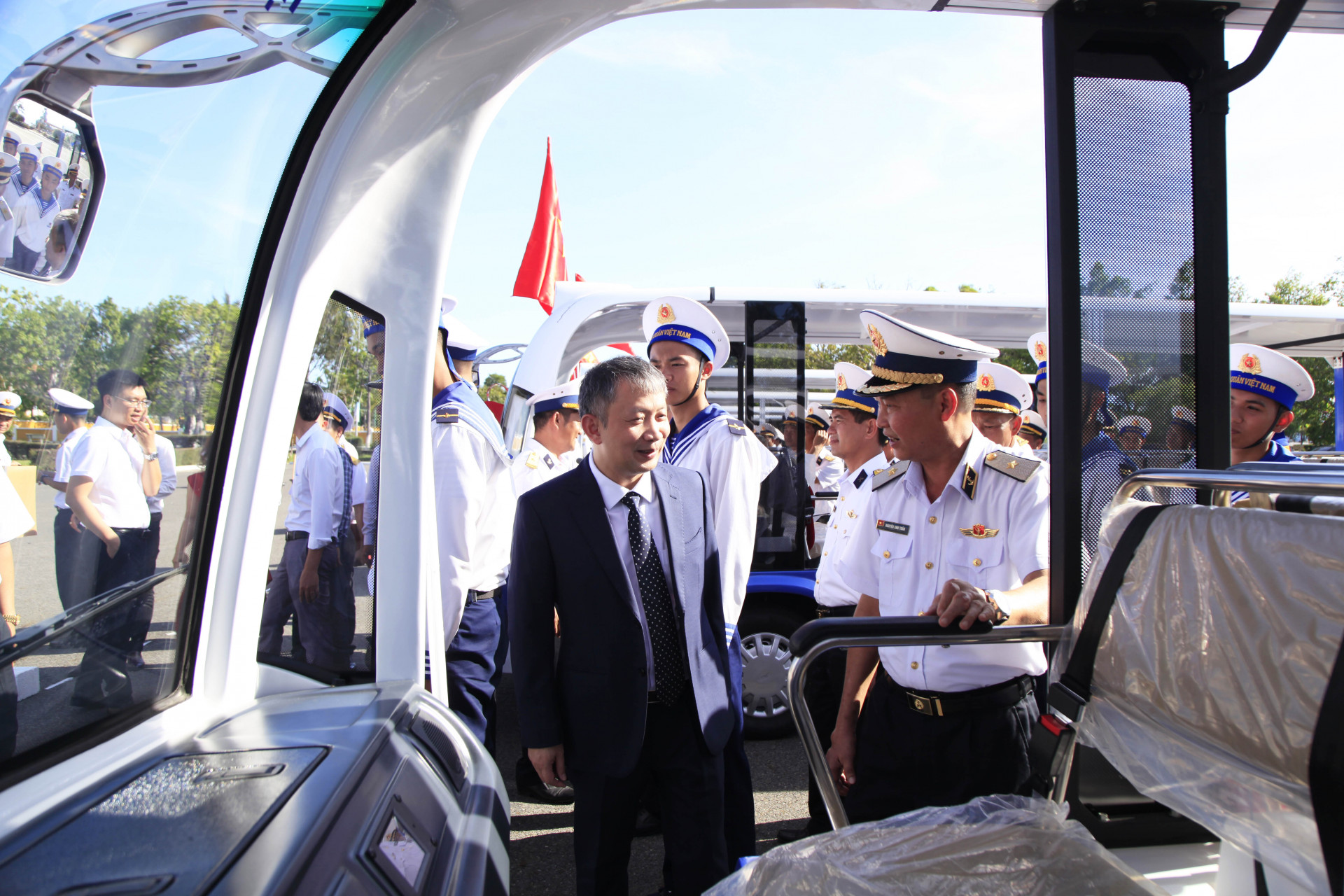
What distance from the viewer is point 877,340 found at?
2.52m

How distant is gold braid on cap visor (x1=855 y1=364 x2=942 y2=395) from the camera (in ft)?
7.34

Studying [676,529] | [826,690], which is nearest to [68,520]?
[676,529]

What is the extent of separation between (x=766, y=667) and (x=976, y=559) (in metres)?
2.46

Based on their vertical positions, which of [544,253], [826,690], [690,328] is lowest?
[826,690]

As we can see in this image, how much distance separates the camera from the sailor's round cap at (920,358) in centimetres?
223

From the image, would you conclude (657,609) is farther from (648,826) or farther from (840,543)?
(648,826)

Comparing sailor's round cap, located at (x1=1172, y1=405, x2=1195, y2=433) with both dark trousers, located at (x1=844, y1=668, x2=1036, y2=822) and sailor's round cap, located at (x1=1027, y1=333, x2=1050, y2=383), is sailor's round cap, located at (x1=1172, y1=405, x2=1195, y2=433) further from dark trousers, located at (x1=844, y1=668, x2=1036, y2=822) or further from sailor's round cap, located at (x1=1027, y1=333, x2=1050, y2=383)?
sailor's round cap, located at (x1=1027, y1=333, x2=1050, y2=383)

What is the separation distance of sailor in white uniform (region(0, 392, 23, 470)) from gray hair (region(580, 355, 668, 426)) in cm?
140

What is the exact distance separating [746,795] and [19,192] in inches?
98.1

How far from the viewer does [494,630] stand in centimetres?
321

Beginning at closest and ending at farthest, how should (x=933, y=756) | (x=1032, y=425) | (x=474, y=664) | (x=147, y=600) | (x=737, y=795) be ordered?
(x=147, y=600) → (x=933, y=756) → (x=737, y=795) → (x=474, y=664) → (x=1032, y=425)

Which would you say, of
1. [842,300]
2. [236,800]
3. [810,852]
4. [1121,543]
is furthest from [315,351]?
[842,300]

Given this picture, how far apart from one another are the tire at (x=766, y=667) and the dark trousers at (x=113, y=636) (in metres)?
3.46

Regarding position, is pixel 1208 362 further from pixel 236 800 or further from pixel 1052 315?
pixel 236 800
